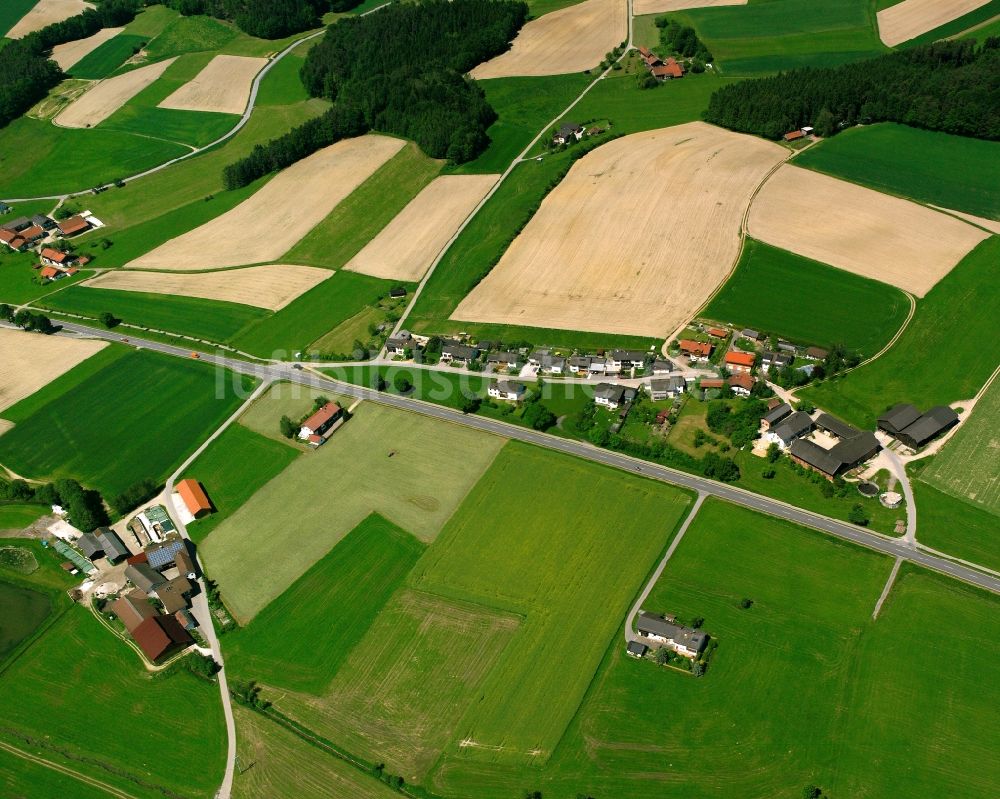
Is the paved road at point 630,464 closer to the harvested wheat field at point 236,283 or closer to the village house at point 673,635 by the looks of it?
the harvested wheat field at point 236,283

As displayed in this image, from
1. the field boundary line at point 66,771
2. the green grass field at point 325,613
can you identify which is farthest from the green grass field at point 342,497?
the field boundary line at point 66,771

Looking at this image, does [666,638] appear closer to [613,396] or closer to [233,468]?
[613,396]

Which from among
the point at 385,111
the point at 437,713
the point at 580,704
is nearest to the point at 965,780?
the point at 580,704

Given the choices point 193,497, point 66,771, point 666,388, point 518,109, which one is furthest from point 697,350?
point 518,109

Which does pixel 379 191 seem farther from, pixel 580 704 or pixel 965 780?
pixel 965 780

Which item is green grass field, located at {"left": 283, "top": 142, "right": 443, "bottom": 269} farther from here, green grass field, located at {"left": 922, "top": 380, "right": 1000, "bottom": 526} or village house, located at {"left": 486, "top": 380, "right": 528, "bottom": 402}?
green grass field, located at {"left": 922, "top": 380, "right": 1000, "bottom": 526}

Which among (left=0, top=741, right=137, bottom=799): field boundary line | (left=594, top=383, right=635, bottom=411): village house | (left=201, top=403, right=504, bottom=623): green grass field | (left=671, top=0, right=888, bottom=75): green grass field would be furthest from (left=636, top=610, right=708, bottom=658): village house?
(left=671, top=0, right=888, bottom=75): green grass field
